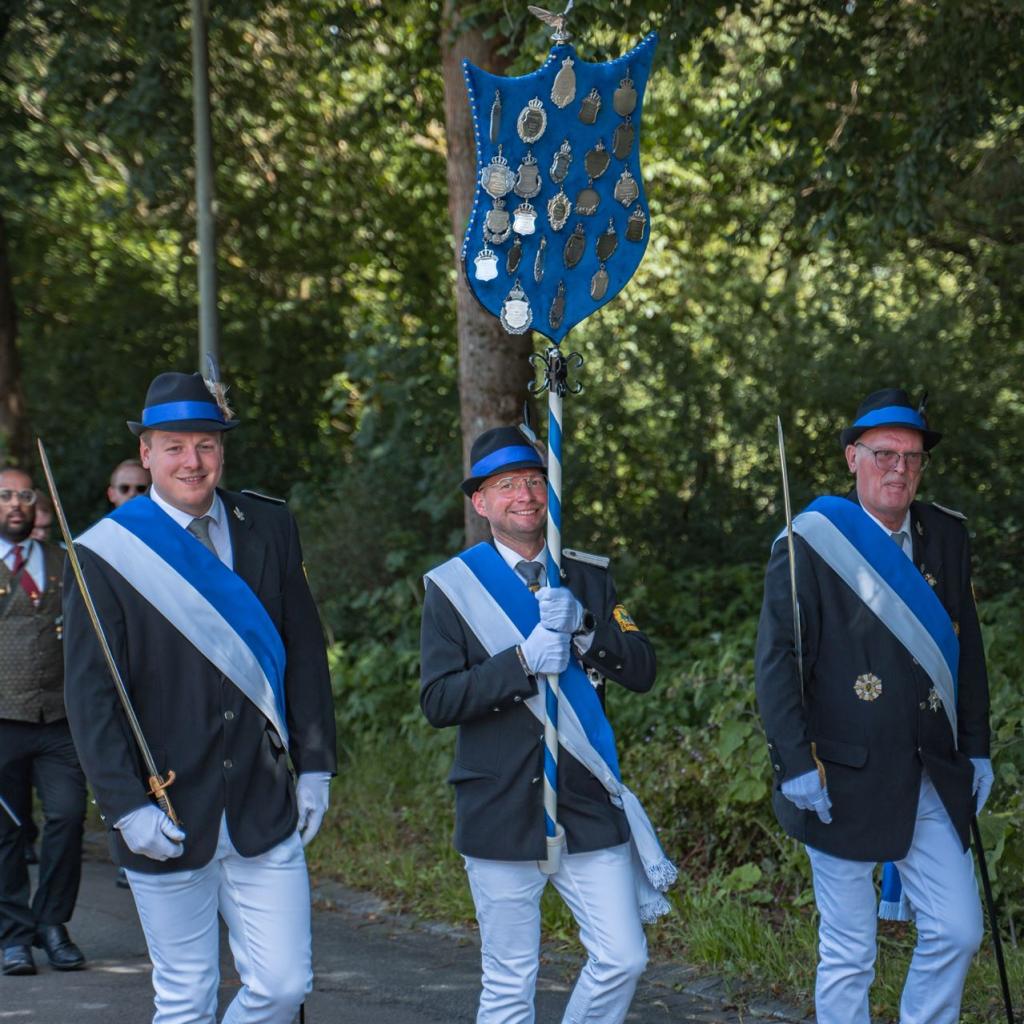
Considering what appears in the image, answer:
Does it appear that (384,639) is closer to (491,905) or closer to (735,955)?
(735,955)

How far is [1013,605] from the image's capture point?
32.5 feet

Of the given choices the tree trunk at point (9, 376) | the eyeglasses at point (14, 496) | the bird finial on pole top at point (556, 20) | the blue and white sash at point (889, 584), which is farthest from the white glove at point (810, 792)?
the tree trunk at point (9, 376)

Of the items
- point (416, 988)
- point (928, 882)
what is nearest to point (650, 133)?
point (416, 988)

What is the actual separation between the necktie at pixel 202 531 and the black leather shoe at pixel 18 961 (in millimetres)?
3070

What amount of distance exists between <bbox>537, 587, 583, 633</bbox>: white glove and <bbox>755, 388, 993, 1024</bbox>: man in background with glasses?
0.64 metres

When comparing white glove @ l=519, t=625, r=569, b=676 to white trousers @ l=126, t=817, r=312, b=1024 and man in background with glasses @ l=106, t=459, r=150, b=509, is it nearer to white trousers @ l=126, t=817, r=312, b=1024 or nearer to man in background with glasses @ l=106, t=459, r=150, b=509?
white trousers @ l=126, t=817, r=312, b=1024

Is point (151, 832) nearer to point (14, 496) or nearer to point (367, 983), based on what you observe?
point (367, 983)

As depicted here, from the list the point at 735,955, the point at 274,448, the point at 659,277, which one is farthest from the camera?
the point at 274,448

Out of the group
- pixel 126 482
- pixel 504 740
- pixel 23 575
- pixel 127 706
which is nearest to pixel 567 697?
pixel 504 740

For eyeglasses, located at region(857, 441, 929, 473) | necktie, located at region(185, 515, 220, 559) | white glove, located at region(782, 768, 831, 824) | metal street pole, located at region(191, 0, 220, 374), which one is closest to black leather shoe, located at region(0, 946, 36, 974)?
necktie, located at region(185, 515, 220, 559)

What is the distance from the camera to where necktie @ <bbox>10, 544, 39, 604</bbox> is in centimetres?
725

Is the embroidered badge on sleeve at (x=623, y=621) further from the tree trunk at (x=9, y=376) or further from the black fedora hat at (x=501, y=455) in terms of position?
the tree trunk at (x=9, y=376)

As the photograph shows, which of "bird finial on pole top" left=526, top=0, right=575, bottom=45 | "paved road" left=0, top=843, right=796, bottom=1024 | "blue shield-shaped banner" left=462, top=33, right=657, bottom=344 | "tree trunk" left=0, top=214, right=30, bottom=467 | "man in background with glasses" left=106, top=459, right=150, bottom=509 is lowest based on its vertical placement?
"paved road" left=0, top=843, right=796, bottom=1024

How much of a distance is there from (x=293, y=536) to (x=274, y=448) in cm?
1359
